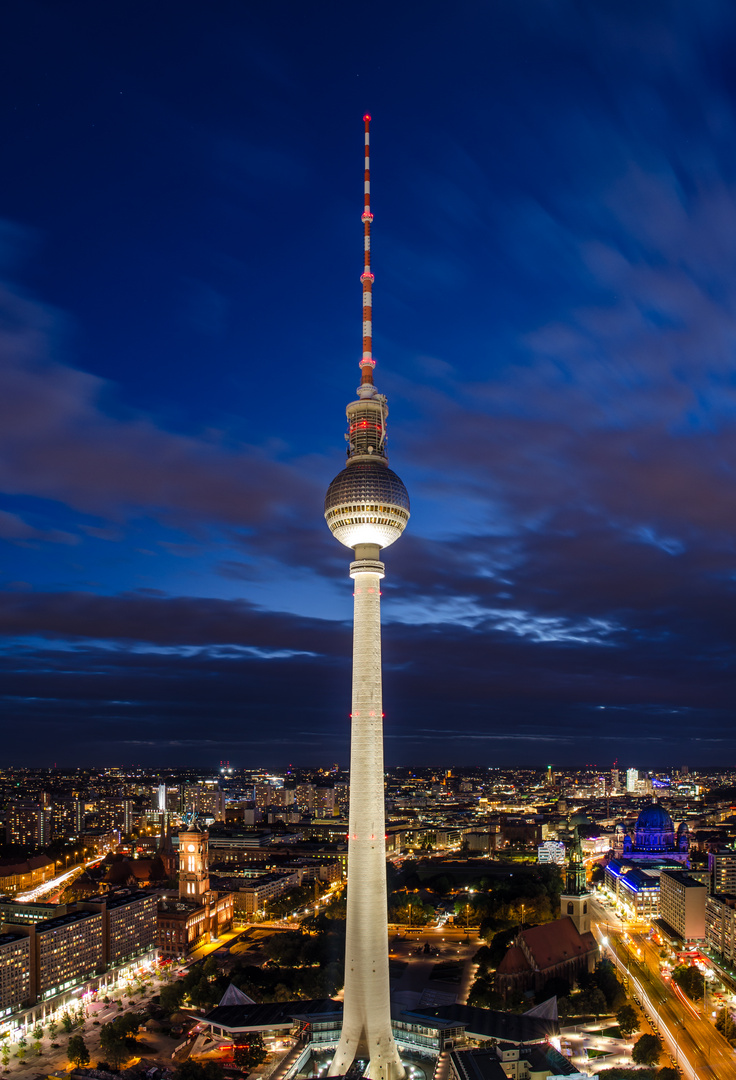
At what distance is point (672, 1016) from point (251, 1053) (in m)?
29.5

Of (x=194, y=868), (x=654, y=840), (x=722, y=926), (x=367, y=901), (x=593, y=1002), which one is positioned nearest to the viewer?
(x=367, y=901)

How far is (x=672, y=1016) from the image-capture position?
61.8 m

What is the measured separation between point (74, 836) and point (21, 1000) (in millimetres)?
114730

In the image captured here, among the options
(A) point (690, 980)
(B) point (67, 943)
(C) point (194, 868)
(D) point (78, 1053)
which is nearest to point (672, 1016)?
(A) point (690, 980)

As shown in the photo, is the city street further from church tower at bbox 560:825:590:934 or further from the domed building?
the domed building

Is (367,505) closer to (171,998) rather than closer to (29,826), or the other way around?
(171,998)

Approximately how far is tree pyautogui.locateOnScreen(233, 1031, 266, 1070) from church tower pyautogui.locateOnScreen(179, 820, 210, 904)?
154ft

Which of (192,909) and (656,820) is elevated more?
(656,820)

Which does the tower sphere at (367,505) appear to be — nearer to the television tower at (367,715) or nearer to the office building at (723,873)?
the television tower at (367,715)

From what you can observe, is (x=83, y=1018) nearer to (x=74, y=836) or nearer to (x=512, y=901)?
(x=512, y=901)

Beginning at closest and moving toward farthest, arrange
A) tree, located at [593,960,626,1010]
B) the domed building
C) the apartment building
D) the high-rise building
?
tree, located at [593,960,626,1010] → the apartment building → the domed building → the high-rise building

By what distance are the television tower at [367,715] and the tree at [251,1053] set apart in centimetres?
804

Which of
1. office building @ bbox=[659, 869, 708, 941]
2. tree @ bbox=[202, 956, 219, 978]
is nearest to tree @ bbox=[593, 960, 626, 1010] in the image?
office building @ bbox=[659, 869, 708, 941]

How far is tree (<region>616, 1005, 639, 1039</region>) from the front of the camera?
187ft
